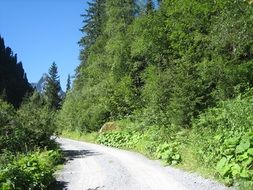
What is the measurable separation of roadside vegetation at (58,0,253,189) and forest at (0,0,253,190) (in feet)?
0.20

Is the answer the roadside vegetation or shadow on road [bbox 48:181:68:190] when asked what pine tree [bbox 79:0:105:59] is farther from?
shadow on road [bbox 48:181:68:190]

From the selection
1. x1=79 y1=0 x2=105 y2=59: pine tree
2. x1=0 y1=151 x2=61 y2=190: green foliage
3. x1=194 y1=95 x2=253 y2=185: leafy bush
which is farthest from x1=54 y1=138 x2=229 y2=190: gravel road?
x1=79 y1=0 x2=105 y2=59: pine tree

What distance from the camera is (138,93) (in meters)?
39.0

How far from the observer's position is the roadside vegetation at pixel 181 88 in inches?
602

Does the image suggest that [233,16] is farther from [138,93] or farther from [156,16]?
[138,93]

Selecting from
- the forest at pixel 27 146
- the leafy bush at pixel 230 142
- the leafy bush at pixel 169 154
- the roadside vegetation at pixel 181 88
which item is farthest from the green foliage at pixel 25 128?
the leafy bush at pixel 230 142

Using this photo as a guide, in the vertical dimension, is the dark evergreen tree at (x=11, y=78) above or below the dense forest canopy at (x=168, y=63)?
above

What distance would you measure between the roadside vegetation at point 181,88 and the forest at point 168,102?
0.06m

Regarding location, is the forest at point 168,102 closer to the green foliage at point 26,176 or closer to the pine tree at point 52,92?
the green foliage at point 26,176

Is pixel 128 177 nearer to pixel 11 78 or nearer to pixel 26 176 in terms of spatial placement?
pixel 26 176

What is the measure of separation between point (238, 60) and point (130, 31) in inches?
673

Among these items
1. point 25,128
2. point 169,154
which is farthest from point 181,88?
point 25,128

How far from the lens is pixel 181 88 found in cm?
2292

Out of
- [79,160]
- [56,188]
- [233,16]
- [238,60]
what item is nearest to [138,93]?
[238,60]
